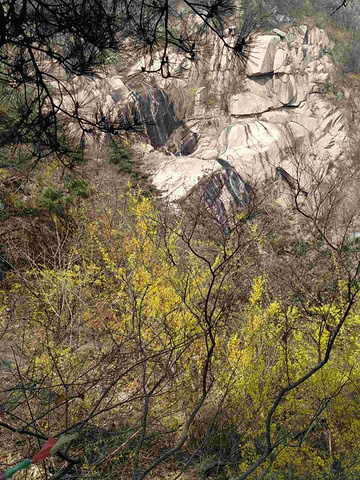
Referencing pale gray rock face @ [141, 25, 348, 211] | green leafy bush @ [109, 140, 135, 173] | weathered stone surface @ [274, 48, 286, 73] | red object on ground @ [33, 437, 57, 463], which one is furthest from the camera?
weathered stone surface @ [274, 48, 286, 73]

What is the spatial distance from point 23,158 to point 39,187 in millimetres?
6713

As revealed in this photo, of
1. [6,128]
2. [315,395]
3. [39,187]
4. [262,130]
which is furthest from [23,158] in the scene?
[262,130]

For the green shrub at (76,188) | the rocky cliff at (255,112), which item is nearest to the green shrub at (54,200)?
the green shrub at (76,188)

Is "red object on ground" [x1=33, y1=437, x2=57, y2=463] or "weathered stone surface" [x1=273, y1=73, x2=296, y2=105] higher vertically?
"weathered stone surface" [x1=273, y1=73, x2=296, y2=105]

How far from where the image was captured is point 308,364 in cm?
336

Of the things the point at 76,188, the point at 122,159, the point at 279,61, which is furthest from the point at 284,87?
the point at 76,188

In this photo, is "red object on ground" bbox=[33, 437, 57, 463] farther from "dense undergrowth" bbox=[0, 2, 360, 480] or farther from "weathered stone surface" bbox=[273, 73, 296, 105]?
"weathered stone surface" bbox=[273, 73, 296, 105]

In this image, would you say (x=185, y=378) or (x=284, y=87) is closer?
(x=185, y=378)

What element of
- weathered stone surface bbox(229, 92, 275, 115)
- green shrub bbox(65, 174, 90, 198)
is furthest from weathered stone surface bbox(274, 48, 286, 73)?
green shrub bbox(65, 174, 90, 198)

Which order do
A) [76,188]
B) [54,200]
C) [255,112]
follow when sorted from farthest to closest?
[255,112]
[76,188]
[54,200]

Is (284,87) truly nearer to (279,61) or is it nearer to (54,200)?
(279,61)

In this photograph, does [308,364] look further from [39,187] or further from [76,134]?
[39,187]

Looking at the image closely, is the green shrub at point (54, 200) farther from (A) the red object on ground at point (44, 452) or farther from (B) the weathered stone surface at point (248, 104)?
(B) the weathered stone surface at point (248, 104)

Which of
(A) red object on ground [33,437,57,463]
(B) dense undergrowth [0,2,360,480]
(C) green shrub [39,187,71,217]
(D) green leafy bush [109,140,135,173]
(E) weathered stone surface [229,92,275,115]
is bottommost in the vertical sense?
(B) dense undergrowth [0,2,360,480]
